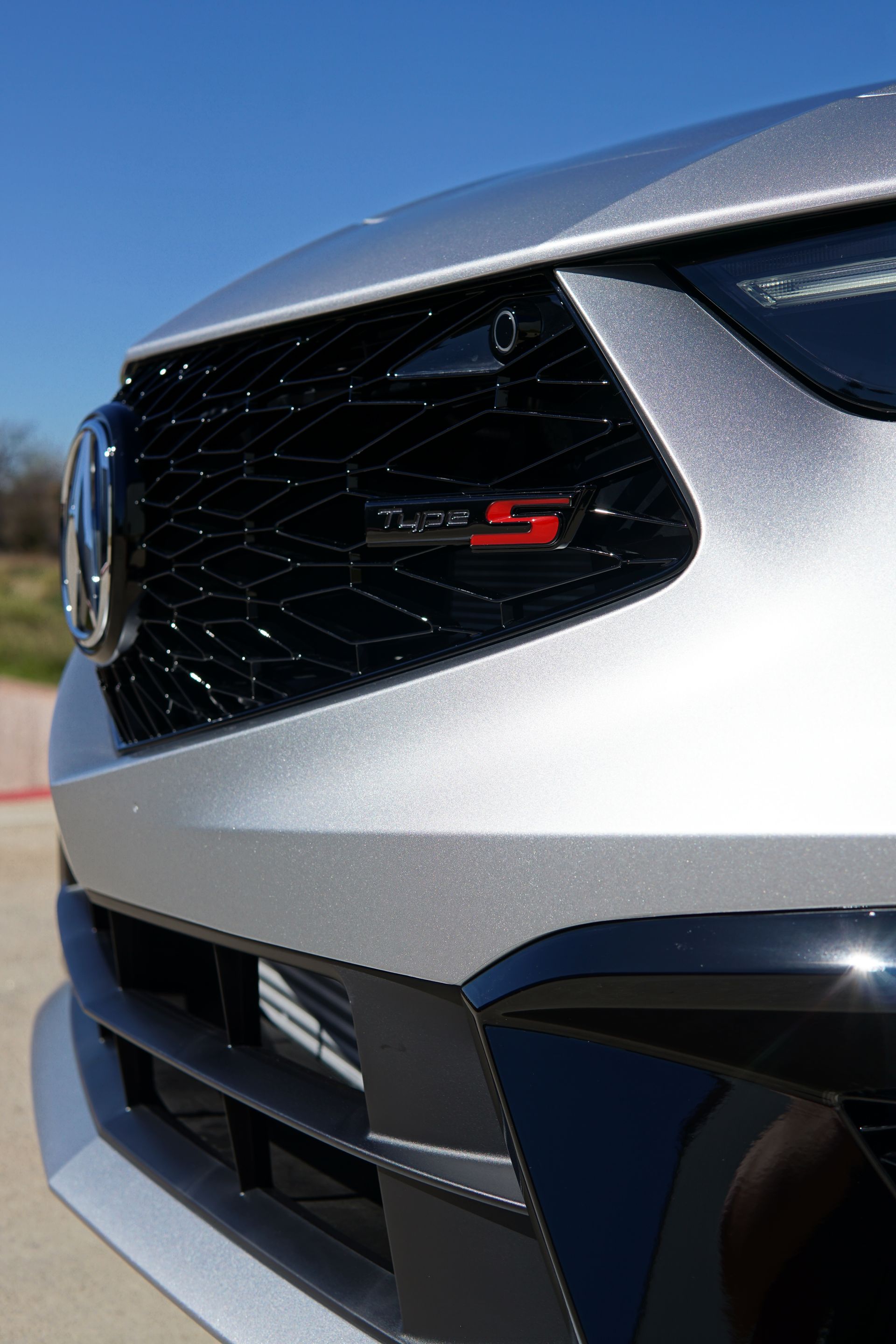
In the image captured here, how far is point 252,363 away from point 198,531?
8.4 inches

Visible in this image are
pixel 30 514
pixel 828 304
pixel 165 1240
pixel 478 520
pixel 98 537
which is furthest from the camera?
pixel 30 514

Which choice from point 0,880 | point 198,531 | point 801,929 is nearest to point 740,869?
point 801,929

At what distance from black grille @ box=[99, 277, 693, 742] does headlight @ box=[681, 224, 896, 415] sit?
0.13 m

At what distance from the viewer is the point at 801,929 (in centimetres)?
82

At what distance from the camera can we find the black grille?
1.01 meters

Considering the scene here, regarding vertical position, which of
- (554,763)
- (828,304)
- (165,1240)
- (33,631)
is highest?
(828,304)

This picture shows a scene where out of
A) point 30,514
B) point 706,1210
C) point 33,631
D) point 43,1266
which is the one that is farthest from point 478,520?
point 30,514

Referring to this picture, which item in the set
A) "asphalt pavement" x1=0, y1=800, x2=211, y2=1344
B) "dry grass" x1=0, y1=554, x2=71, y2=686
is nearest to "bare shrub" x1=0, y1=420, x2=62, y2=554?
"dry grass" x1=0, y1=554, x2=71, y2=686

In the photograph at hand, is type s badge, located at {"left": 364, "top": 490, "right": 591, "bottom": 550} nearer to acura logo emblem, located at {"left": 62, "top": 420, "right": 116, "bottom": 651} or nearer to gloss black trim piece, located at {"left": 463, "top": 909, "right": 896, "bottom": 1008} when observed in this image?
gloss black trim piece, located at {"left": 463, "top": 909, "right": 896, "bottom": 1008}

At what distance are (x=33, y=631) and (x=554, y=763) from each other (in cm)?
1369

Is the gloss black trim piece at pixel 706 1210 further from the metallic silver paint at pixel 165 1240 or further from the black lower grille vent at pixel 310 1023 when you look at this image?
the black lower grille vent at pixel 310 1023

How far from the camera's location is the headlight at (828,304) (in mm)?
909

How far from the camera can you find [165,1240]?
1336mm

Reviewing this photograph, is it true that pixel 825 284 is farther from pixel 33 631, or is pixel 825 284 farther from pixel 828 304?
pixel 33 631
